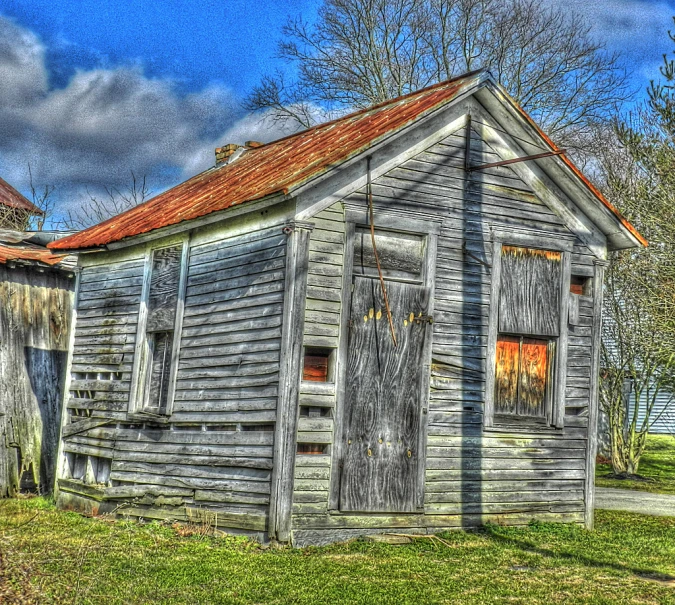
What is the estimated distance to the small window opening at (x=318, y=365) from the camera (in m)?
10.4

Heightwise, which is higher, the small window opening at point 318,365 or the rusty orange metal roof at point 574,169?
the rusty orange metal roof at point 574,169

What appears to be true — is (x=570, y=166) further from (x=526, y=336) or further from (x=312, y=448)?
(x=312, y=448)

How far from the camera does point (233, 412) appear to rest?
10.7 metres

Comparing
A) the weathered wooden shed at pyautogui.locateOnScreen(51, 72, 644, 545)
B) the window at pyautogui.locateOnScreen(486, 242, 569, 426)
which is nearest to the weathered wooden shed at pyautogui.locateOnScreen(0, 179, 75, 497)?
the weathered wooden shed at pyautogui.locateOnScreen(51, 72, 644, 545)

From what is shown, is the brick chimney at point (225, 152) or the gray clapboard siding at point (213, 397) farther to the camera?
the brick chimney at point (225, 152)

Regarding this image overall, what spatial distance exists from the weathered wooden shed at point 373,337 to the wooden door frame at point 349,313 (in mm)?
24

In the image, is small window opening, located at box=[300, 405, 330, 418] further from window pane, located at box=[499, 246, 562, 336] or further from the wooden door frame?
window pane, located at box=[499, 246, 562, 336]

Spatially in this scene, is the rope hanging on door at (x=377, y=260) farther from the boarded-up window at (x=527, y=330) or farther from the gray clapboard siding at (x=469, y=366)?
the boarded-up window at (x=527, y=330)

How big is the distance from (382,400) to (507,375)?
1944 millimetres

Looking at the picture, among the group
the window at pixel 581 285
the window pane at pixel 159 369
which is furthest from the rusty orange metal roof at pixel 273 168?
the window at pixel 581 285

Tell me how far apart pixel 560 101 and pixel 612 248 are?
15945mm

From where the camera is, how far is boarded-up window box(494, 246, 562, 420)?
11.7 meters

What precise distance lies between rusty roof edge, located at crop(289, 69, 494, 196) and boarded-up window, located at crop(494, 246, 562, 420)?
6.69ft

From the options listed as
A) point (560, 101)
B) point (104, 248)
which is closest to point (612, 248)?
point (104, 248)
